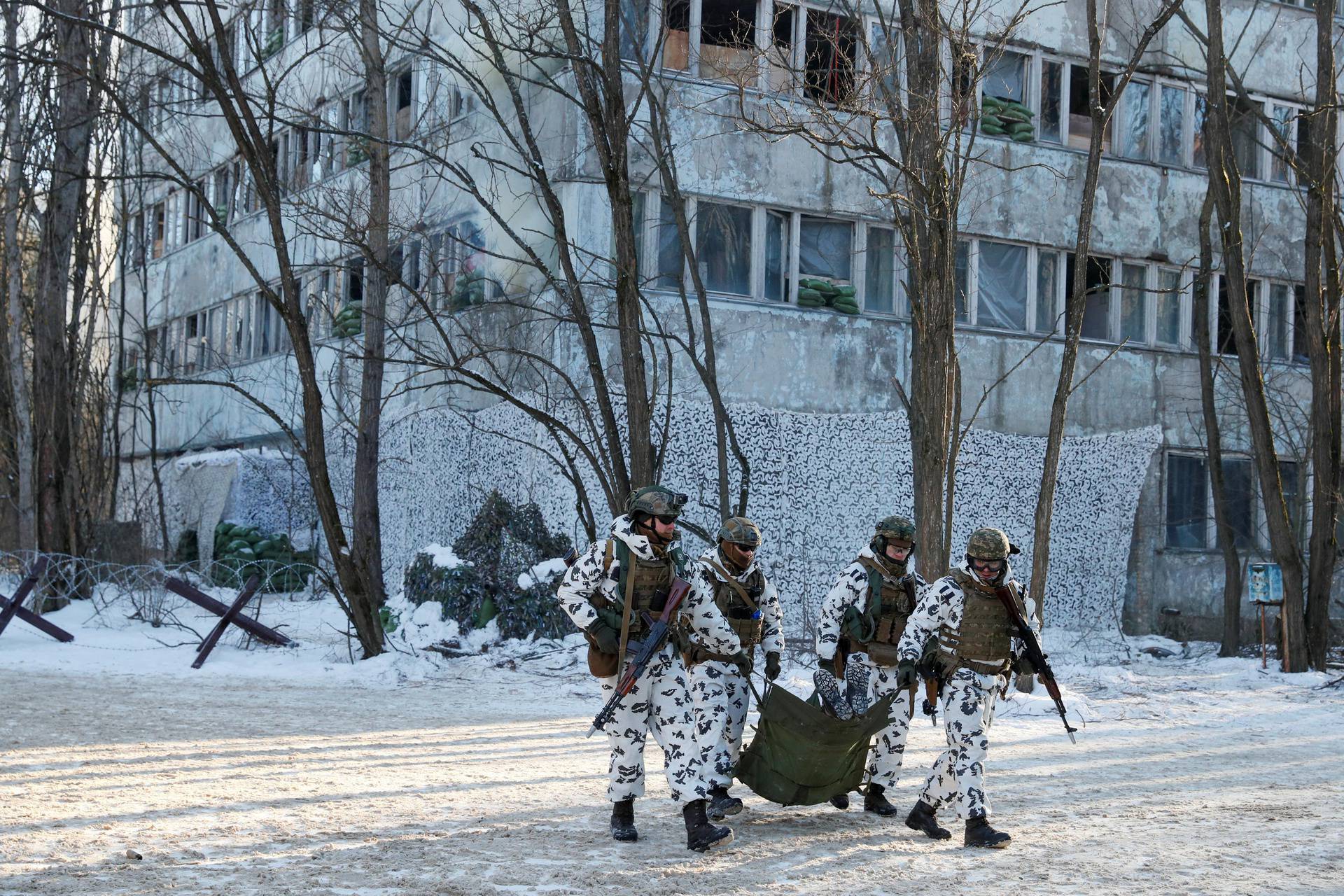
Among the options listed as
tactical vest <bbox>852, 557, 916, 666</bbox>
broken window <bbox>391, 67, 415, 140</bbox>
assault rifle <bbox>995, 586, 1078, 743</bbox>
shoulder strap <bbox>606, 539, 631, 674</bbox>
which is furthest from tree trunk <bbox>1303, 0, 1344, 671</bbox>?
shoulder strap <bbox>606, 539, 631, 674</bbox>

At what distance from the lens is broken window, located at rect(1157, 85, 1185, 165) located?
879 inches

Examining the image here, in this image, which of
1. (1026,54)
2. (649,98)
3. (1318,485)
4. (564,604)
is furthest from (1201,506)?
(564,604)

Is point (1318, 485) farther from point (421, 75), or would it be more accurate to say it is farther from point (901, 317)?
point (421, 75)

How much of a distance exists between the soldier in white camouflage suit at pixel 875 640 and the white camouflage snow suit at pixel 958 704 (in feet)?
1.49

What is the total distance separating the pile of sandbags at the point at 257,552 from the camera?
22359mm

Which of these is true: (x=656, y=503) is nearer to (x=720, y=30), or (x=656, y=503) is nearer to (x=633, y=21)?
(x=633, y=21)

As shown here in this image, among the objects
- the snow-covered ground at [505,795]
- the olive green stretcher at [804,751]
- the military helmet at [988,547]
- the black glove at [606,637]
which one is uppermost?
the military helmet at [988,547]

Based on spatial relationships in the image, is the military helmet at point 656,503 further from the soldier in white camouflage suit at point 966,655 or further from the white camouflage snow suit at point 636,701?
the soldier in white camouflage suit at point 966,655

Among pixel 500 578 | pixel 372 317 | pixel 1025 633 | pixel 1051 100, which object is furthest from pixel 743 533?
pixel 1051 100

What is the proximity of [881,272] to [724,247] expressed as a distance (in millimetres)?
2450

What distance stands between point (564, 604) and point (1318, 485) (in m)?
12.9

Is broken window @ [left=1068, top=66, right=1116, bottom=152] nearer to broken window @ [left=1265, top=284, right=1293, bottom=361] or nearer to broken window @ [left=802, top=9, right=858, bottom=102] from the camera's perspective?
broken window @ [left=802, top=9, right=858, bottom=102]

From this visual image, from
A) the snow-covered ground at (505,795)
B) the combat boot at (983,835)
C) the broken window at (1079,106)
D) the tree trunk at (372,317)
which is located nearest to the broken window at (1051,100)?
the broken window at (1079,106)

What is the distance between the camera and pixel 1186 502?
22297mm
